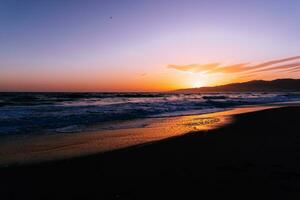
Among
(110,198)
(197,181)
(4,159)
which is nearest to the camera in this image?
(110,198)

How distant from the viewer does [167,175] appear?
4.92 meters

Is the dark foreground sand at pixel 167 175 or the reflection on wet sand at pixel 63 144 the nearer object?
the dark foreground sand at pixel 167 175

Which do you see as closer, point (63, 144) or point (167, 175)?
point (167, 175)

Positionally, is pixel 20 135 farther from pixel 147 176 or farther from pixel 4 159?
pixel 147 176

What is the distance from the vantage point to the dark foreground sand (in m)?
4.12

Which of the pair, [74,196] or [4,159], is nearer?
[74,196]

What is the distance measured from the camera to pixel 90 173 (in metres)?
5.15

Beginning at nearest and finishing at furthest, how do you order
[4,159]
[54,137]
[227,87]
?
[4,159] → [54,137] → [227,87]

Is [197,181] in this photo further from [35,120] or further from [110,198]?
[35,120]

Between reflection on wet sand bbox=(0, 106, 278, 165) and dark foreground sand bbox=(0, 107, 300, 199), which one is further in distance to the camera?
reflection on wet sand bbox=(0, 106, 278, 165)

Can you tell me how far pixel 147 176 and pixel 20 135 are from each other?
613cm

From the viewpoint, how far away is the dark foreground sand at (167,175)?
13.5ft

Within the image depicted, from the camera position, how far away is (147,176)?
490cm

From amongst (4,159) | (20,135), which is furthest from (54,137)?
(4,159)
